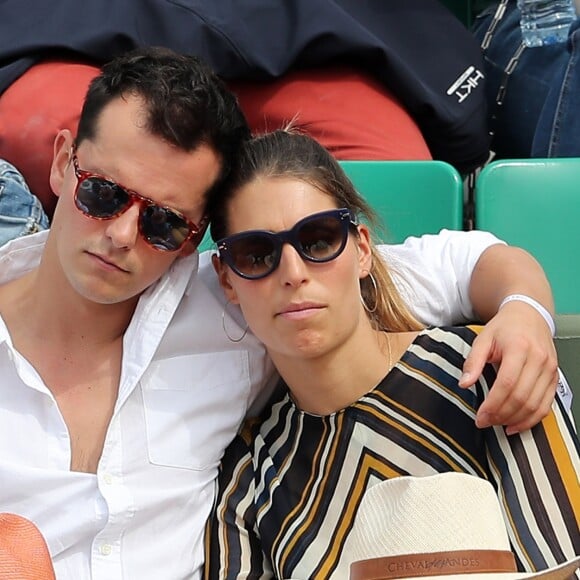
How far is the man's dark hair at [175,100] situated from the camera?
1271 mm

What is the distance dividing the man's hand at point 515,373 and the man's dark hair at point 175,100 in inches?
17.6

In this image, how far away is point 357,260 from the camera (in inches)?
50.9

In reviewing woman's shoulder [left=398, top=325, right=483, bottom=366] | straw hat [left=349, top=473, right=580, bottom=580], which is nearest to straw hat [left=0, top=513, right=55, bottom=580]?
straw hat [left=349, top=473, right=580, bottom=580]

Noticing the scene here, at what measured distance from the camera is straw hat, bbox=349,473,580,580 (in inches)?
32.3

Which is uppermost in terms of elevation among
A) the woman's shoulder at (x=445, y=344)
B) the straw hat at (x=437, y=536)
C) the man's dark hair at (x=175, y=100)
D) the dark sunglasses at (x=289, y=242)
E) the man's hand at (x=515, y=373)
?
the man's dark hair at (x=175, y=100)

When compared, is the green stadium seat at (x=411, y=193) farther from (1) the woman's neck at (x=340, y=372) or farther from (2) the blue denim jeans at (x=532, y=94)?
(1) the woman's neck at (x=340, y=372)

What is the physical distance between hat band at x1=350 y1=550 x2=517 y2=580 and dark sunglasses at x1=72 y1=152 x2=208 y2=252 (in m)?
0.58

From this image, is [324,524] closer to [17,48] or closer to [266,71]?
[266,71]

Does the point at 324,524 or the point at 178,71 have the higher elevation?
the point at 178,71

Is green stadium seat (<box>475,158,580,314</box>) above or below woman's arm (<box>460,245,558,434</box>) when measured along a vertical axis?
below

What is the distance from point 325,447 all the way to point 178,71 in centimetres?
57

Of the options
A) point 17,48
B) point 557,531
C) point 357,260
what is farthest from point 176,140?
point 17,48

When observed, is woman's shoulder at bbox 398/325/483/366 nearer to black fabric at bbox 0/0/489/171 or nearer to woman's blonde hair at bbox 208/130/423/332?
woman's blonde hair at bbox 208/130/423/332

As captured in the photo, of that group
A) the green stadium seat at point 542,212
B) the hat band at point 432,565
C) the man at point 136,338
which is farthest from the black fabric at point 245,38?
the hat band at point 432,565
